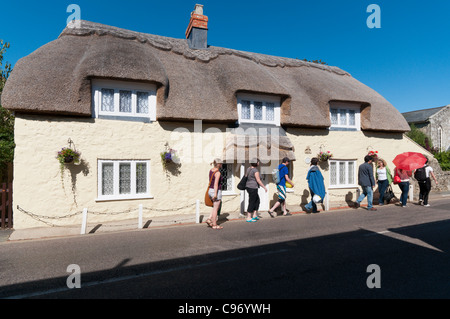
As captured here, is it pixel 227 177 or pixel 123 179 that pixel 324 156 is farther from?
pixel 123 179

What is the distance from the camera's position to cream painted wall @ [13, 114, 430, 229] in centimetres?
779

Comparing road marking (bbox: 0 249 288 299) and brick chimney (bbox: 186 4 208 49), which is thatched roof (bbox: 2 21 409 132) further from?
road marking (bbox: 0 249 288 299)

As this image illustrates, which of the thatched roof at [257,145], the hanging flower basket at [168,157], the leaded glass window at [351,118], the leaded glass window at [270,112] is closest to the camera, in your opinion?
the hanging flower basket at [168,157]

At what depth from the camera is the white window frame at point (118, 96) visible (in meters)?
8.63

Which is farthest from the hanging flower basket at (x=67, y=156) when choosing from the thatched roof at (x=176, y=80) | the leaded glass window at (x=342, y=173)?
the leaded glass window at (x=342, y=173)

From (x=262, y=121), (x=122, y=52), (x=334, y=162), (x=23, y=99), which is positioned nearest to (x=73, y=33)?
(x=122, y=52)

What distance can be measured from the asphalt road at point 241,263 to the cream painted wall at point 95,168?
1618 mm

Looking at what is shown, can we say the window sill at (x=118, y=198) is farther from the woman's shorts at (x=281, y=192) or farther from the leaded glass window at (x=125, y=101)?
the woman's shorts at (x=281, y=192)

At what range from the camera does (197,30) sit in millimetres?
12836

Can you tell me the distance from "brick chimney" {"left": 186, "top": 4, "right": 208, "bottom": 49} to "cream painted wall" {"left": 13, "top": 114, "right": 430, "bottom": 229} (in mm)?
5085

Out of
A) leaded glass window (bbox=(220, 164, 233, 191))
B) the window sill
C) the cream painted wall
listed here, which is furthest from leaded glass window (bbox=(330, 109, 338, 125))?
the window sill

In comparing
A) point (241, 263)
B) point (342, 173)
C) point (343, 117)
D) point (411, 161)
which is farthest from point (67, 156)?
point (411, 161)
